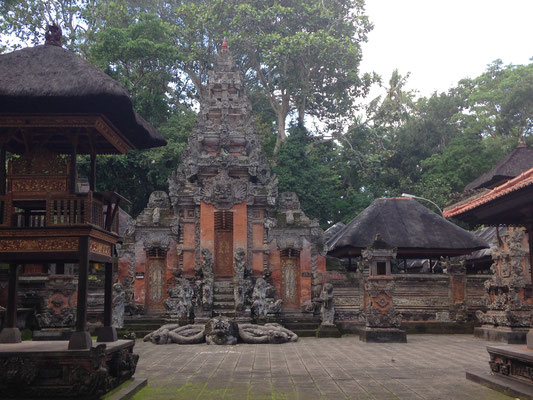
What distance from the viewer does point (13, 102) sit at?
762 cm

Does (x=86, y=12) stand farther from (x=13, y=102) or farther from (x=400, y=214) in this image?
(x=13, y=102)

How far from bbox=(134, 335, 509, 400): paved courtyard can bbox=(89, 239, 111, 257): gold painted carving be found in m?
2.19

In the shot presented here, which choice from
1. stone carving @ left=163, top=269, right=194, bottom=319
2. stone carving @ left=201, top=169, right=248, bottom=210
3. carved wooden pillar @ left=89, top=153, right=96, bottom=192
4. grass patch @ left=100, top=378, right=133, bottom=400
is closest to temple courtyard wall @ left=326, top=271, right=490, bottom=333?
stone carving @ left=201, top=169, right=248, bottom=210

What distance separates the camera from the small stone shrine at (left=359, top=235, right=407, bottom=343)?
16250 mm

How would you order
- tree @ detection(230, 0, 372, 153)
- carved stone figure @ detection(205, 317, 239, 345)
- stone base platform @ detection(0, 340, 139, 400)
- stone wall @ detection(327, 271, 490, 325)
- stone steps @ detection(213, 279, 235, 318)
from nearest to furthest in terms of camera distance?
stone base platform @ detection(0, 340, 139, 400)
carved stone figure @ detection(205, 317, 239, 345)
stone steps @ detection(213, 279, 235, 318)
stone wall @ detection(327, 271, 490, 325)
tree @ detection(230, 0, 372, 153)

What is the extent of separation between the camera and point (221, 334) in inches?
605

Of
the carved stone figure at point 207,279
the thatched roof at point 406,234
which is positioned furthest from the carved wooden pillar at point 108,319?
the thatched roof at point 406,234

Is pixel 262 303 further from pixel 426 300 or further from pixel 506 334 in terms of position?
pixel 506 334

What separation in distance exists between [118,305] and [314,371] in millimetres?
10376

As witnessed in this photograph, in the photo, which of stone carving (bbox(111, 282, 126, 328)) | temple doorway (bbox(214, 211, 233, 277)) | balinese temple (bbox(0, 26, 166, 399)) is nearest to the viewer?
balinese temple (bbox(0, 26, 166, 399))

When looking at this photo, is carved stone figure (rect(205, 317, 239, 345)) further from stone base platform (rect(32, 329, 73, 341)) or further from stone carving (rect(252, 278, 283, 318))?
stone base platform (rect(32, 329, 73, 341))

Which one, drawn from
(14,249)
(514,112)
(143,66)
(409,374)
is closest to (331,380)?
(409,374)

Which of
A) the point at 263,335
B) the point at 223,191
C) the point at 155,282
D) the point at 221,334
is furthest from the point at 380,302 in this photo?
the point at 155,282

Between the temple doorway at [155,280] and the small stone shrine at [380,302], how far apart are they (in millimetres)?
8601
